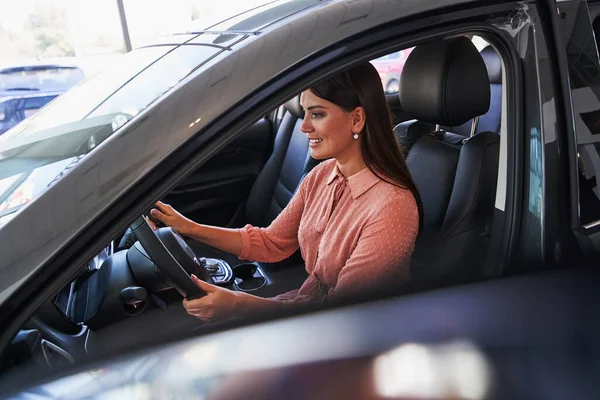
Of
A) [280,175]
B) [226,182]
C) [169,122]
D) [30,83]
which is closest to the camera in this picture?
[169,122]

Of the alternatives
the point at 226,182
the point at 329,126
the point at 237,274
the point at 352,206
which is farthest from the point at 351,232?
the point at 226,182

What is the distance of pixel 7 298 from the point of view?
2.31 ft

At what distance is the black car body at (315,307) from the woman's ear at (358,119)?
1.09 ft

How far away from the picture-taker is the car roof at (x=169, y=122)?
719 mm

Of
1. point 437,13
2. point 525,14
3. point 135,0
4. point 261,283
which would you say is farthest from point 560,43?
point 135,0

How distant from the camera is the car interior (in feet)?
3.18

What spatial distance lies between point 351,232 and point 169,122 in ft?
2.02

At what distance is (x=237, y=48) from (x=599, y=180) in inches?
29.6

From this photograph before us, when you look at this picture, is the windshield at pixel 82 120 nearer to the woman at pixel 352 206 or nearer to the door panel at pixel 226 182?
the woman at pixel 352 206

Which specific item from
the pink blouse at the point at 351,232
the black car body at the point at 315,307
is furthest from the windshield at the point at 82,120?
the pink blouse at the point at 351,232

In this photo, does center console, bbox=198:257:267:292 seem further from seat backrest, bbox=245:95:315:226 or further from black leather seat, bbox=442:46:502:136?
black leather seat, bbox=442:46:502:136

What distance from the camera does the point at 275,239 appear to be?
→ 5.30ft

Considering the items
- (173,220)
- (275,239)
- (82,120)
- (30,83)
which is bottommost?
(30,83)

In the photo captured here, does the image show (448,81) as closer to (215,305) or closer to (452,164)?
(452,164)
